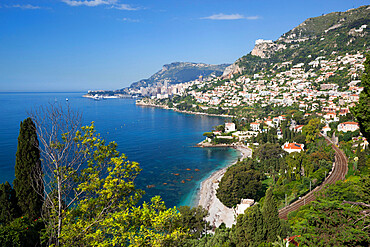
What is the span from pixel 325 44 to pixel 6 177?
278 ft

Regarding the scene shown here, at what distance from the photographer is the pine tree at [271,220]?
949 centimetres

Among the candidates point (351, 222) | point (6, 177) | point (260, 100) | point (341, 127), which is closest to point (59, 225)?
point (351, 222)

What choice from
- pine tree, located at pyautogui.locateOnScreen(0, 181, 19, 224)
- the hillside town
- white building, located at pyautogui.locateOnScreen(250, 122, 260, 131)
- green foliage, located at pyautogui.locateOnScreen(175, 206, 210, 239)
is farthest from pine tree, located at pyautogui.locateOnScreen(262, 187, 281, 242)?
white building, located at pyautogui.locateOnScreen(250, 122, 260, 131)

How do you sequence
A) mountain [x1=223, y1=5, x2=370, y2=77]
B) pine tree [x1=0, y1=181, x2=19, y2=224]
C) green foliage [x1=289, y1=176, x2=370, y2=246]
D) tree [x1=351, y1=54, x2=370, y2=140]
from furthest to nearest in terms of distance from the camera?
mountain [x1=223, y1=5, x2=370, y2=77], pine tree [x1=0, y1=181, x2=19, y2=224], tree [x1=351, y1=54, x2=370, y2=140], green foliage [x1=289, y1=176, x2=370, y2=246]

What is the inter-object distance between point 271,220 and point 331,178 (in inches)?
469

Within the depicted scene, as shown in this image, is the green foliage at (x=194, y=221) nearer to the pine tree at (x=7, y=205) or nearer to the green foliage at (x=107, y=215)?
the pine tree at (x=7, y=205)

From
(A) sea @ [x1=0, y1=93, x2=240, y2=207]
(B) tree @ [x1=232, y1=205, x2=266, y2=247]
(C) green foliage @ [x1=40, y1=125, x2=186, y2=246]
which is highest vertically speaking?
(C) green foliage @ [x1=40, y1=125, x2=186, y2=246]

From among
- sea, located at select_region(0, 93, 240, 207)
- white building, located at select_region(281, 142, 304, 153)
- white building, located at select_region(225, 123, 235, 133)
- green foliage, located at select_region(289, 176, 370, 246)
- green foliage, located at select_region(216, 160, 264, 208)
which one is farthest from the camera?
white building, located at select_region(225, 123, 235, 133)

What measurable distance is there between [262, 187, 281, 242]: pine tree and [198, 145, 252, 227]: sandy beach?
523 cm

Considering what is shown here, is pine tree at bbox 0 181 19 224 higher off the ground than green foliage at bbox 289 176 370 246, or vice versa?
green foliage at bbox 289 176 370 246

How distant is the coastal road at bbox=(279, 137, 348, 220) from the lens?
15.1 metres

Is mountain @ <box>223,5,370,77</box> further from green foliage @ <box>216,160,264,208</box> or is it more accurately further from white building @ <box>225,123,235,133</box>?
green foliage @ <box>216,160,264,208</box>

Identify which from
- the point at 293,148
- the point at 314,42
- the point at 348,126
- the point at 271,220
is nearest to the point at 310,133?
the point at 348,126

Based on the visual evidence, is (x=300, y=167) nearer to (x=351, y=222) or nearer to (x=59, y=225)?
(x=351, y=222)
